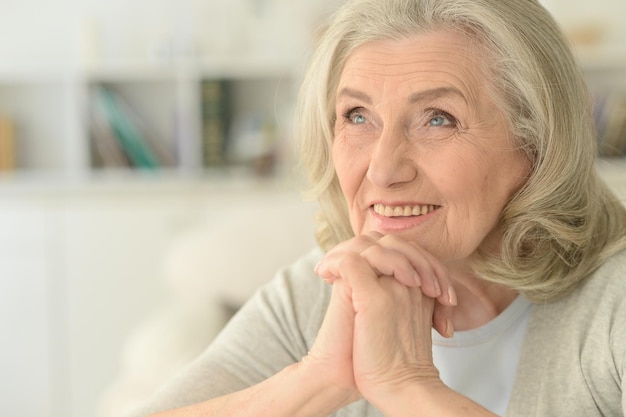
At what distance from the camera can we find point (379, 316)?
1156mm

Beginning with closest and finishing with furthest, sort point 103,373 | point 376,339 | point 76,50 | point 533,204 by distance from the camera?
point 376,339
point 533,204
point 103,373
point 76,50

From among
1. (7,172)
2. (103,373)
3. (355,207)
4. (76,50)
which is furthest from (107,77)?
(355,207)

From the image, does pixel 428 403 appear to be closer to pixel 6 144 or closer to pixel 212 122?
pixel 212 122

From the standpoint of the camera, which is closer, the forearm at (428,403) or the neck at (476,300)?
the forearm at (428,403)

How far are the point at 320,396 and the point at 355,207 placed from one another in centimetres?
29

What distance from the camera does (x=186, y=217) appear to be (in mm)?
3924

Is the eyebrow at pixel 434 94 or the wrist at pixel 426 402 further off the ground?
the eyebrow at pixel 434 94

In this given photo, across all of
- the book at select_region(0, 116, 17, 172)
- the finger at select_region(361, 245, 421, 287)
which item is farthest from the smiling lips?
the book at select_region(0, 116, 17, 172)

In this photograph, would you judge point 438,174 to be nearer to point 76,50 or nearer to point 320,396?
point 320,396

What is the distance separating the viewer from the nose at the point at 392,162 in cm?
125

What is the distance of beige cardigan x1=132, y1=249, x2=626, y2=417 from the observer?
1241 mm

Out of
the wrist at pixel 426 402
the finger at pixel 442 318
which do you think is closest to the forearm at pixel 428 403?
the wrist at pixel 426 402

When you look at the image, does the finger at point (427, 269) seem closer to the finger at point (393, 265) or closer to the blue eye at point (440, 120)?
the finger at point (393, 265)

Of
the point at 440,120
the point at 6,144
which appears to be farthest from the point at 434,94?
the point at 6,144
